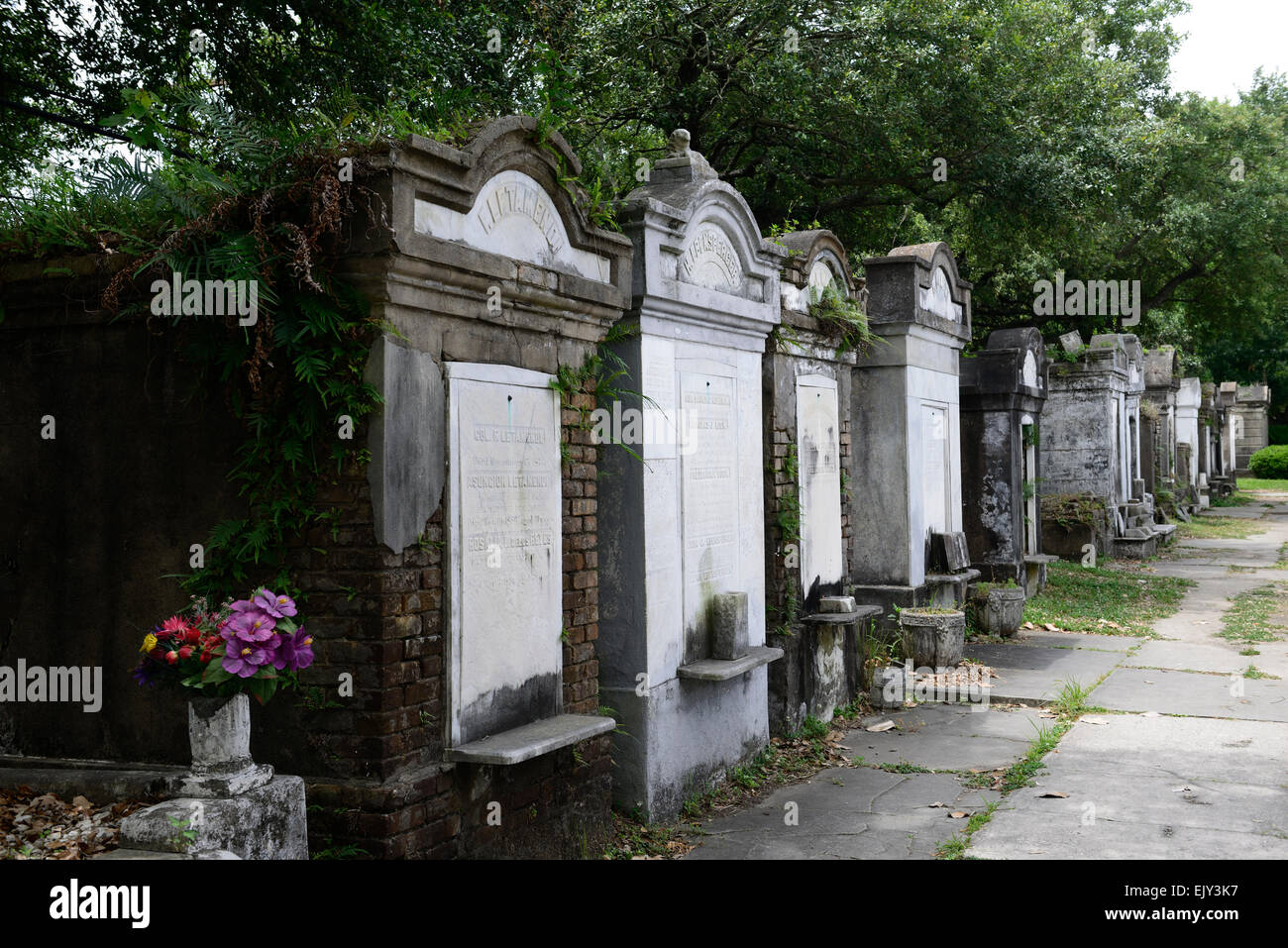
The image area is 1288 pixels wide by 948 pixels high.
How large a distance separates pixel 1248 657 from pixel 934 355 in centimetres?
389

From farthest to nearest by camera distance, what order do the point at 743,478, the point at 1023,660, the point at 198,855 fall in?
the point at 1023,660 → the point at 743,478 → the point at 198,855

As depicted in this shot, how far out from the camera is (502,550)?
15.5 ft

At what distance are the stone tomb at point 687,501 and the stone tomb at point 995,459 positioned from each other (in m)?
6.59

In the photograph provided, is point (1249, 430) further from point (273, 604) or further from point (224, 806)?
point (224, 806)

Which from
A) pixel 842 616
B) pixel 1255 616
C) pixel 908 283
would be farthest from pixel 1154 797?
pixel 1255 616

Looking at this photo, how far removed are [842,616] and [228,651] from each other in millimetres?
5399

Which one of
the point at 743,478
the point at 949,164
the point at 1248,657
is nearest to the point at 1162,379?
the point at 949,164

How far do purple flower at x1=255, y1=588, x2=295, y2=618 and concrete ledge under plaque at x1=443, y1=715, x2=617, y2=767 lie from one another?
1063 millimetres

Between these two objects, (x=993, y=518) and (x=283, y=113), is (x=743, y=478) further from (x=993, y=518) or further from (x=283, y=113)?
(x=993, y=518)

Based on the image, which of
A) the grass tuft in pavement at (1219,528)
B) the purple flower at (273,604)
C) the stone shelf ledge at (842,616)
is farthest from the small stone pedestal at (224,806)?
the grass tuft in pavement at (1219,528)

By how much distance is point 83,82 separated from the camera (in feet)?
30.4

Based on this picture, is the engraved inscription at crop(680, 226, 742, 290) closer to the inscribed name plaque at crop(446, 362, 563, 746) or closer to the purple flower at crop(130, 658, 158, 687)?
the inscribed name plaque at crop(446, 362, 563, 746)

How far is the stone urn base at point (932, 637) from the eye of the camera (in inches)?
352

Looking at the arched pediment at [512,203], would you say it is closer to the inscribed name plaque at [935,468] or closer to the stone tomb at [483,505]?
the stone tomb at [483,505]
